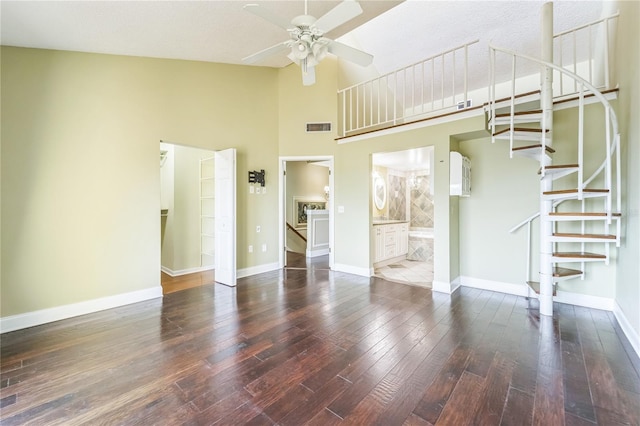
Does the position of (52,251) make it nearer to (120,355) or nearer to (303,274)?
(120,355)

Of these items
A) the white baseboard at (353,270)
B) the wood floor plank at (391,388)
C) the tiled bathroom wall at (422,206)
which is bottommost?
the wood floor plank at (391,388)

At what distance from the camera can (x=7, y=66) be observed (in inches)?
109

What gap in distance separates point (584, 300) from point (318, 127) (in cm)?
465

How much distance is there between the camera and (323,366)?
2088 mm

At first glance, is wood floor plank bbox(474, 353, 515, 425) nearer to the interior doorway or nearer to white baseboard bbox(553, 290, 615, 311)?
white baseboard bbox(553, 290, 615, 311)

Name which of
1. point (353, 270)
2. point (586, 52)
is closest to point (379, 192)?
point (353, 270)

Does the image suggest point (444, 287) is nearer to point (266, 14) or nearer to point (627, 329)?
point (627, 329)

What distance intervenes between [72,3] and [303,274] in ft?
14.6

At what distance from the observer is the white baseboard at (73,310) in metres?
2.79

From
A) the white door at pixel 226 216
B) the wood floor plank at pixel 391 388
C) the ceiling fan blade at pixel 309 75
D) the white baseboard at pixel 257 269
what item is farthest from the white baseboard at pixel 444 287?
the ceiling fan blade at pixel 309 75

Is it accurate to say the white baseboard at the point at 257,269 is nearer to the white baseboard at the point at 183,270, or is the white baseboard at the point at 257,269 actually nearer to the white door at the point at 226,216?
the white door at the point at 226,216

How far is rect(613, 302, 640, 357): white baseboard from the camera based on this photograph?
2.24m

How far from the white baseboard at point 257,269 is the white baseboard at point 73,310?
1.32m

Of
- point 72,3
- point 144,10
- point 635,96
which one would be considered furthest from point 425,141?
point 72,3
